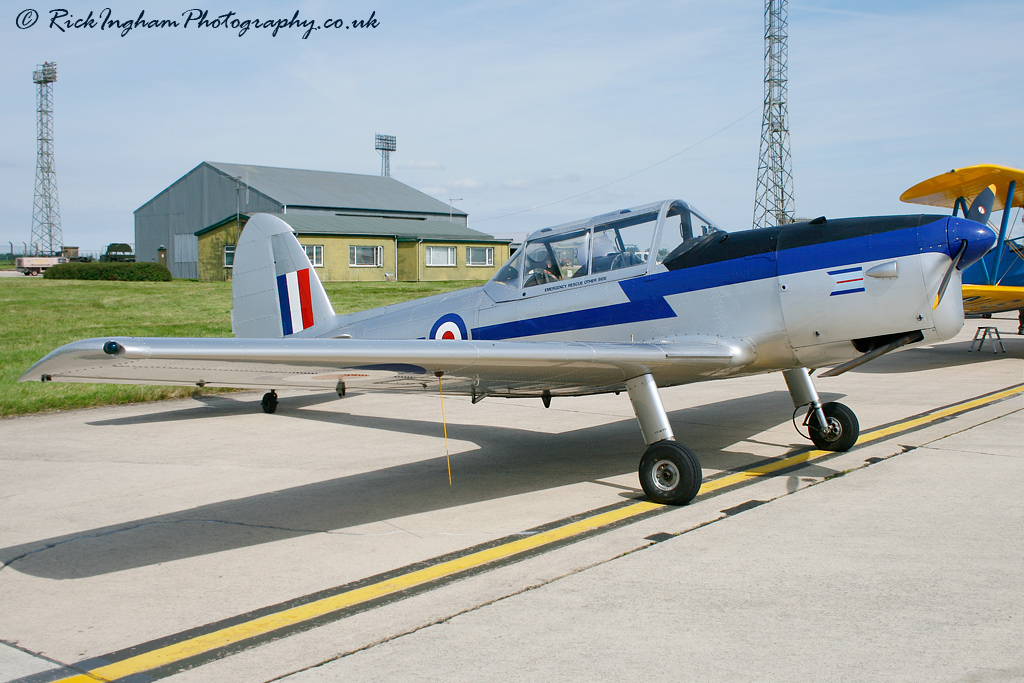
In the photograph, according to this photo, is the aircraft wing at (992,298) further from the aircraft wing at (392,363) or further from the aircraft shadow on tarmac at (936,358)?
the aircraft wing at (392,363)

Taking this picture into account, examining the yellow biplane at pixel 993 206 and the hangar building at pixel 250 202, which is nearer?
the yellow biplane at pixel 993 206

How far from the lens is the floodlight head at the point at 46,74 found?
73.1 m

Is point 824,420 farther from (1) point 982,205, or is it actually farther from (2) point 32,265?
(2) point 32,265

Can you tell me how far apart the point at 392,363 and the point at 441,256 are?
123ft

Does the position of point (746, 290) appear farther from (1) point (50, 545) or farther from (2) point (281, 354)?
(1) point (50, 545)

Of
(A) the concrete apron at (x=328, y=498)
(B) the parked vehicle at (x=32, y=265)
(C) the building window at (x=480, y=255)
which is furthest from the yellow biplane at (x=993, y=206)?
(B) the parked vehicle at (x=32, y=265)

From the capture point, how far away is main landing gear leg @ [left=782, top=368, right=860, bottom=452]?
6.55 metres

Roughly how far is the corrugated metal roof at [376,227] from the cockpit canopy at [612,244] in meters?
31.2

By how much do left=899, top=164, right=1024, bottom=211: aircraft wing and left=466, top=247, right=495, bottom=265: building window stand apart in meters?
30.6

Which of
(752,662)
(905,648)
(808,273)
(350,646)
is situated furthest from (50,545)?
(808,273)

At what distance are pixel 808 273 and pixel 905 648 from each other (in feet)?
9.67

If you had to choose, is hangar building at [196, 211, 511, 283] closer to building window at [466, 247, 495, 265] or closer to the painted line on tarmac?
building window at [466, 247, 495, 265]

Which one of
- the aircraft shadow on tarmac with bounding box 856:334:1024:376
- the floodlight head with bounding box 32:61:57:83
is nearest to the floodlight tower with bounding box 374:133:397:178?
the floodlight head with bounding box 32:61:57:83

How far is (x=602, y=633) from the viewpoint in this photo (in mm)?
3127
